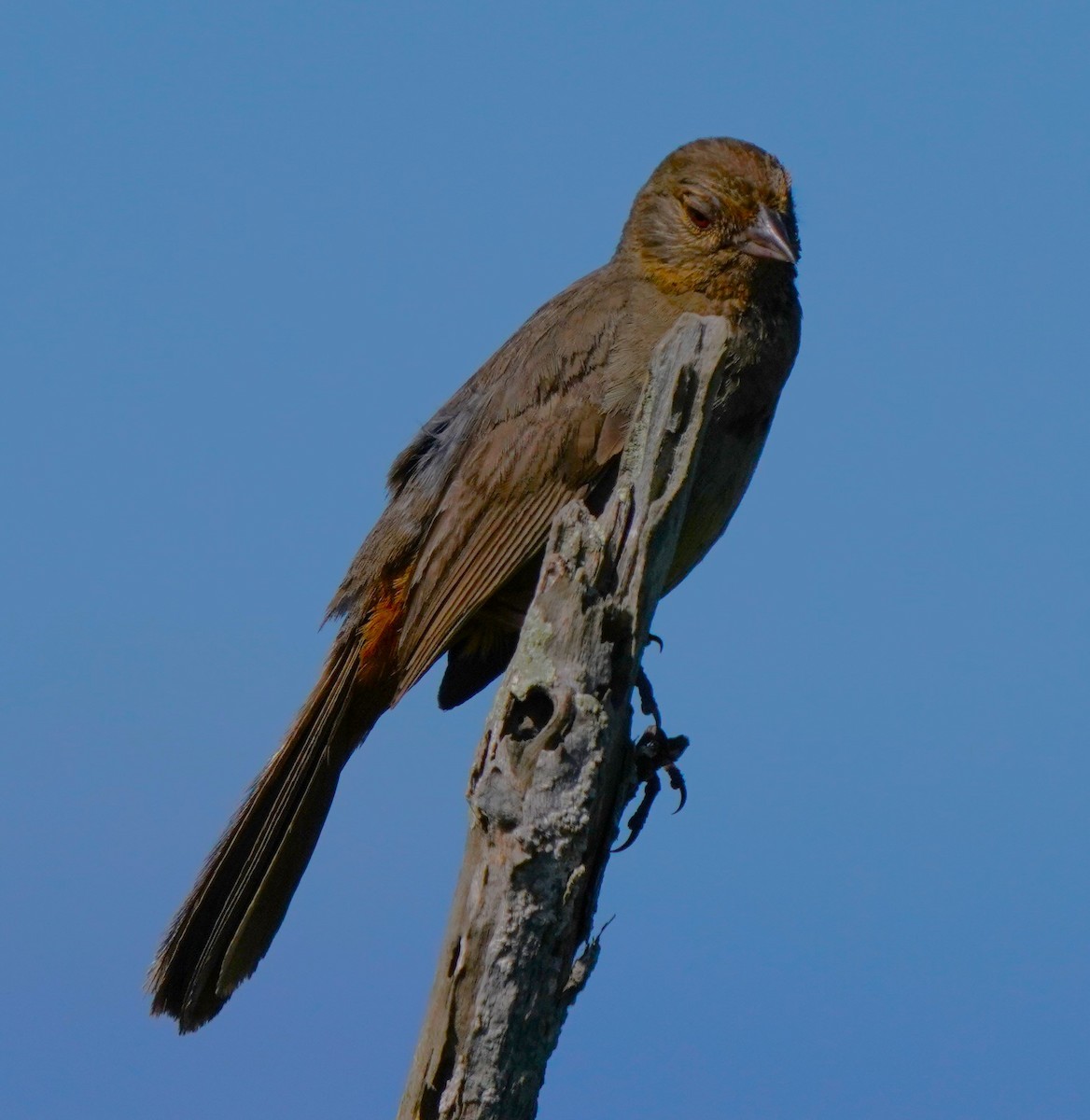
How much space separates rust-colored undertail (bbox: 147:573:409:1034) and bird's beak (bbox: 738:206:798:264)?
1463 mm

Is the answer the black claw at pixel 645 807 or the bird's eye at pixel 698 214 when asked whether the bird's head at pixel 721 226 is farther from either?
the black claw at pixel 645 807

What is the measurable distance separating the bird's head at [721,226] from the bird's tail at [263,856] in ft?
5.06

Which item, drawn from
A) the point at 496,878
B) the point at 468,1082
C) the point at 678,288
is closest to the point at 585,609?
the point at 496,878

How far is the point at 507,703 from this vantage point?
329 centimetres

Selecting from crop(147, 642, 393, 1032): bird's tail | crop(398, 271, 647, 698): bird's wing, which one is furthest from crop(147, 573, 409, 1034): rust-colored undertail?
crop(398, 271, 647, 698): bird's wing

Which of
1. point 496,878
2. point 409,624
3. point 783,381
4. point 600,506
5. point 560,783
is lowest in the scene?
point 496,878

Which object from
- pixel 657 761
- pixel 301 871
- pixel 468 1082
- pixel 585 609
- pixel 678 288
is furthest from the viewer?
pixel 678 288

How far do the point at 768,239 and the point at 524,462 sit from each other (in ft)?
3.24

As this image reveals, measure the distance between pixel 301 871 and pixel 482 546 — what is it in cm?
106

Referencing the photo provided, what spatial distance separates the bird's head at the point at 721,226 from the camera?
4.67 metres

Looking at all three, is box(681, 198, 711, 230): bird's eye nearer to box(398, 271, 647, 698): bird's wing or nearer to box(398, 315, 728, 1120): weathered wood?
box(398, 271, 647, 698): bird's wing

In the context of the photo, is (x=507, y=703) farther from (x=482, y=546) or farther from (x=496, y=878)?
(x=482, y=546)

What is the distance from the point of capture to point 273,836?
441cm

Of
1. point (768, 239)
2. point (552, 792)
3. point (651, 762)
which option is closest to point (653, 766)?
point (651, 762)
